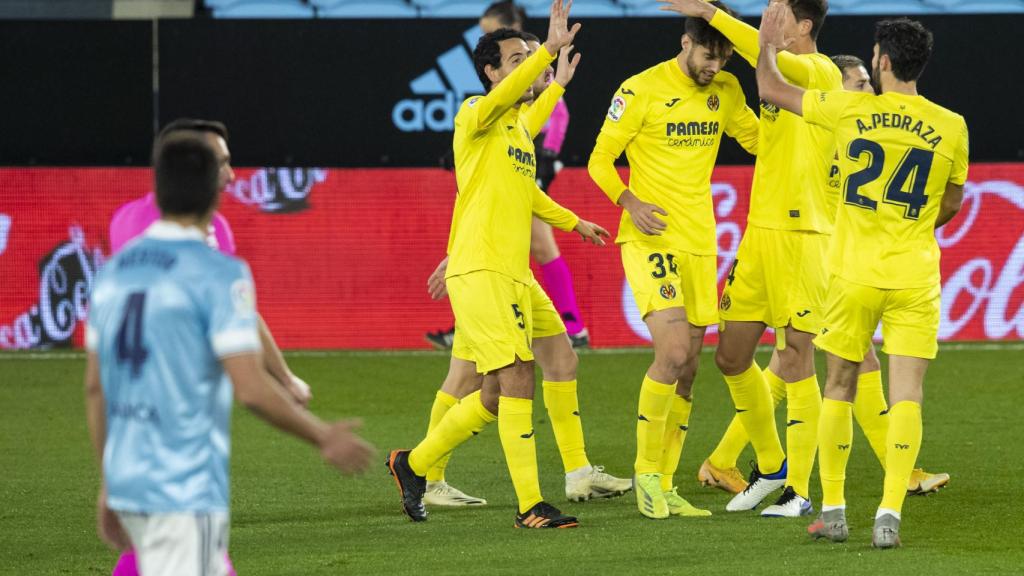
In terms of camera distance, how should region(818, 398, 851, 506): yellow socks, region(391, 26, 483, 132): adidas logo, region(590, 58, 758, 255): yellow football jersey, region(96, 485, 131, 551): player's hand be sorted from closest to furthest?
1. region(96, 485, 131, 551): player's hand
2. region(818, 398, 851, 506): yellow socks
3. region(590, 58, 758, 255): yellow football jersey
4. region(391, 26, 483, 132): adidas logo

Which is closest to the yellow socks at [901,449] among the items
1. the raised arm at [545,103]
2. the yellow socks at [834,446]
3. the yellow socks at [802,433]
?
the yellow socks at [834,446]

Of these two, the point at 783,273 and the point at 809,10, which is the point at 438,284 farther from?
the point at 809,10

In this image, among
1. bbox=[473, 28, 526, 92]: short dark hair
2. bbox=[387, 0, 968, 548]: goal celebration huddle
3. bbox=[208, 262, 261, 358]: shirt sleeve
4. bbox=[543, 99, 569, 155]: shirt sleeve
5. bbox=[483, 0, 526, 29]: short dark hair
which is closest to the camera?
bbox=[208, 262, 261, 358]: shirt sleeve

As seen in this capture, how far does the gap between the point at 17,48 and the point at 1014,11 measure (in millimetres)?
8791

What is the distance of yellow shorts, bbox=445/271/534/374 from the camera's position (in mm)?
6117

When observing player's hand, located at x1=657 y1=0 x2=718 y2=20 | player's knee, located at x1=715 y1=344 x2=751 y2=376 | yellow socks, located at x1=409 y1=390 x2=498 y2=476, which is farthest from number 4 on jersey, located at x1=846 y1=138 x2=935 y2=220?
yellow socks, located at x1=409 y1=390 x2=498 y2=476

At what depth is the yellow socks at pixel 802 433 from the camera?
6445mm

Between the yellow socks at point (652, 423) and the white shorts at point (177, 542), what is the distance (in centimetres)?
331

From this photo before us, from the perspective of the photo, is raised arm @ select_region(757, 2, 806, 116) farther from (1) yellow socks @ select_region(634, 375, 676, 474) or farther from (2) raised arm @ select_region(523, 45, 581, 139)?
(1) yellow socks @ select_region(634, 375, 676, 474)

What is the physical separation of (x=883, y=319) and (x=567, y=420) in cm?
161

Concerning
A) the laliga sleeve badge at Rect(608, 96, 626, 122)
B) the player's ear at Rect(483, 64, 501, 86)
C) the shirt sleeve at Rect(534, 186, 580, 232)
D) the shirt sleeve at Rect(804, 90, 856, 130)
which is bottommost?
the shirt sleeve at Rect(534, 186, 580, 232)

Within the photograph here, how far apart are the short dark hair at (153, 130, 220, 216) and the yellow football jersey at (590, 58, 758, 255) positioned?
328 centimetres

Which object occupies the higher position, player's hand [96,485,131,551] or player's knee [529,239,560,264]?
player's hand [96,485,131,551]

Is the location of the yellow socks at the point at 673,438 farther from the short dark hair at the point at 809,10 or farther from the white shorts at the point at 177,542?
the white shorts at the point at 177,542
